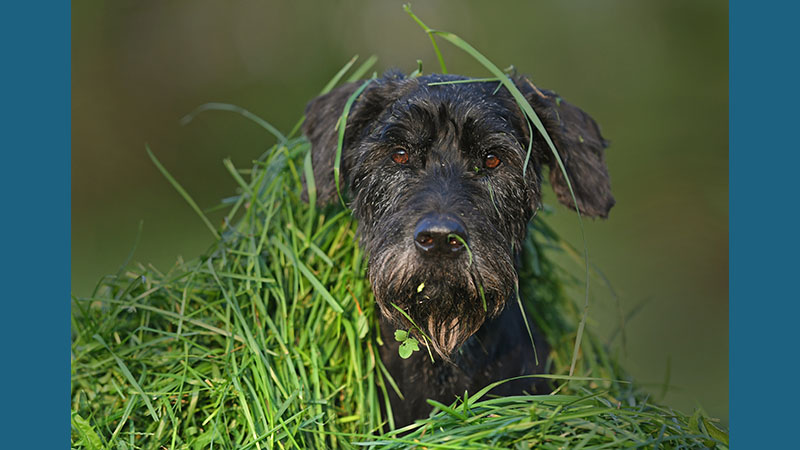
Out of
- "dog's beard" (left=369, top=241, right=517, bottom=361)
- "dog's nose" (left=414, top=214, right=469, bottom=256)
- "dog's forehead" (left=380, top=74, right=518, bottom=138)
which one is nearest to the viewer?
"dog's nose" (left=414, top=214, right=469, bottom=256)

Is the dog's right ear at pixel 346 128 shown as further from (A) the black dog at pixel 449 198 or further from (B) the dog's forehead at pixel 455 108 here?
(B) the dog's forehead at pixel 455 108

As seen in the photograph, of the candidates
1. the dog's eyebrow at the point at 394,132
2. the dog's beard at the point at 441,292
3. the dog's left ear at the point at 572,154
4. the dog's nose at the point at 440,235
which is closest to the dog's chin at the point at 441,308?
the dog's beard at the point at 441,292

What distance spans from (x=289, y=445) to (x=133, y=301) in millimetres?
1257

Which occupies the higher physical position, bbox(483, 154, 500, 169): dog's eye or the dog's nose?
bbox(483, 154, 500, 169): dog's eye

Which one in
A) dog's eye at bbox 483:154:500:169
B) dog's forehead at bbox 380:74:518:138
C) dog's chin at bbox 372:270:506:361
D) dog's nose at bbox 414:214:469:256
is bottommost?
dog's chin at bbox 372:270:506:361

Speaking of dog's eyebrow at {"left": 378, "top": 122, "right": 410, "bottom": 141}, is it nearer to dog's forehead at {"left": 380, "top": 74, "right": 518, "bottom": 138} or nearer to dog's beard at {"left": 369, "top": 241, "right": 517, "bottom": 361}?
dog's forehead at {"left": 380, "top": 74, "right": 518, "bottom": 138}

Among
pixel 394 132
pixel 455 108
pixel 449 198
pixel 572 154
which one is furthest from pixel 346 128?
pixel 572 154

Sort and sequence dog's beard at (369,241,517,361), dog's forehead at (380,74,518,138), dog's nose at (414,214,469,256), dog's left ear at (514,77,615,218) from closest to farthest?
1. dog's nose at (414,214,469,256)
2. dog's beard at (369,241,517,361)
3. dog's forehead at (380,74,518,138)
4. dog's left ear at (514,77,615,218)

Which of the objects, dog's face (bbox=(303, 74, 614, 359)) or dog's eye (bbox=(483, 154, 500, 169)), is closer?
dog's face (bbox=(303, 74, 614, 359))

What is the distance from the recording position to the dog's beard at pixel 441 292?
325cm

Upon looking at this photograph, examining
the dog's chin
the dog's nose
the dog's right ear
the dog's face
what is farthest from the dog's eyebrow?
the dog's chin

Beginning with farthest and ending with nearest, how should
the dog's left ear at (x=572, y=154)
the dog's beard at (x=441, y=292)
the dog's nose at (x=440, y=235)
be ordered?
the dog's left ear at (x=572, y=154), the dog's beard at (x=441, y=292), the dog's nose at (x=440, y=235)

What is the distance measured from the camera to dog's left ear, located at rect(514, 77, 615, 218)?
380 centimetres

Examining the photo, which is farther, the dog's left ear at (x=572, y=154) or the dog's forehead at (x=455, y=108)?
the dog's left ear at (x=572, y=154)
